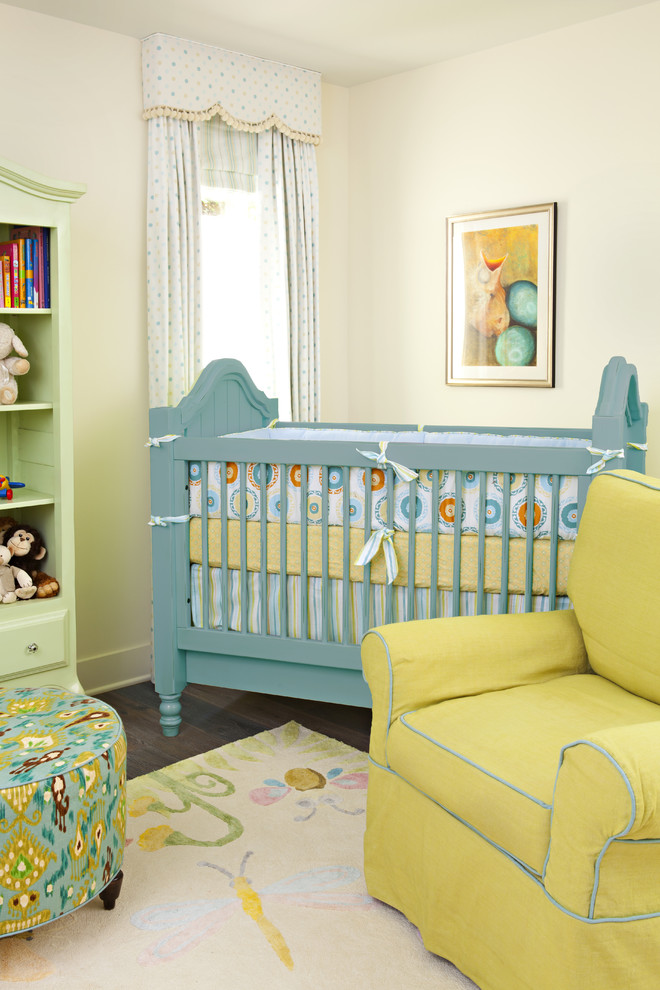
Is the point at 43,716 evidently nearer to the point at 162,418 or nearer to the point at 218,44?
the point at 162,418

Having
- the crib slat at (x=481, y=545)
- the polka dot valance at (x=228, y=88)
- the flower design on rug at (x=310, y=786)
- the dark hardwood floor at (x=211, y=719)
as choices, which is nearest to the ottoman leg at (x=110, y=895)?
the flower design on rug at (x=310, y=786)

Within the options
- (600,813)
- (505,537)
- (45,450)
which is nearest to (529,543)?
(505,537)

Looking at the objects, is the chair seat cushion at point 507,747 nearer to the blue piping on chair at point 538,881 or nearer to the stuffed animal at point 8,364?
the blue piping on chair at point 538,881

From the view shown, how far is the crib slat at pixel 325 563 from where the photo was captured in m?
2.68

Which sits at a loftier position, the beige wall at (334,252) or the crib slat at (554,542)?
the beige wall at (334,252)

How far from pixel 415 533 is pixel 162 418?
0.89m

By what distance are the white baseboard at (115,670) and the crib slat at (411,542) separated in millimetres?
1350

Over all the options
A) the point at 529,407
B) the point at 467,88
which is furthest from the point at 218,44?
the point at 529,407

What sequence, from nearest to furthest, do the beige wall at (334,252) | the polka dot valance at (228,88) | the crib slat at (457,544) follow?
the crib slat at (457,544) → the polka dot valance at (228,88) → the beige wall at (334,252)

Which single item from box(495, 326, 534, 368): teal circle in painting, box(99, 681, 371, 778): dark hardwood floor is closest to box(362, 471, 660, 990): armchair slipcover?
box(99, 681, 371, 778): dark hardwood floor

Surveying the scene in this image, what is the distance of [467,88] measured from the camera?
350 centimetres

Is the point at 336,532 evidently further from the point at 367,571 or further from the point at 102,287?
the point at 102,287

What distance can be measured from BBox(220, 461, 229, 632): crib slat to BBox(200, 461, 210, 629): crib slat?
0.05 meters

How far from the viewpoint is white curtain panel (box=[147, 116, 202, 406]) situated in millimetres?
3275
